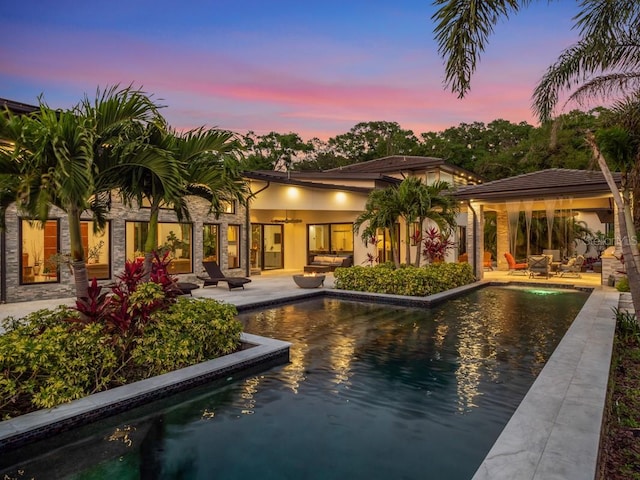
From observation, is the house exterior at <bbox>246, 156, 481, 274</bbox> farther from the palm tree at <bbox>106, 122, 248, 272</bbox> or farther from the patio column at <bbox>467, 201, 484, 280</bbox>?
the palm tree at <bbox>106, 122, 248, 272</bbox>

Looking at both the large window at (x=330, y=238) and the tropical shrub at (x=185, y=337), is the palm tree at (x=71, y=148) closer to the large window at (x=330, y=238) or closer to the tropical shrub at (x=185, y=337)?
the tropical shrub at (x=185, y=337)

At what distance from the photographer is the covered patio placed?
50.6ft

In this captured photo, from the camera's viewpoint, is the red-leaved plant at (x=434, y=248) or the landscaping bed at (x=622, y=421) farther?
the red-leaved plant at (x=434, y=248)

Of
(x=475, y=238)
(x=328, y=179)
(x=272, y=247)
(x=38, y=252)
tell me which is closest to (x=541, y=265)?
(x=475, y=238)

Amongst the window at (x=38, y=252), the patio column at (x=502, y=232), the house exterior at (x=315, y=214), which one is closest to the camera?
the window at (x=38, y=252)

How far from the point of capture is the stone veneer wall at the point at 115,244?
1160 cm

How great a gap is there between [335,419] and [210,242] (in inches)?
517

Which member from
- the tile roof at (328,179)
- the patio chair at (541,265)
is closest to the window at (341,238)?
the tile roof at (328,179)

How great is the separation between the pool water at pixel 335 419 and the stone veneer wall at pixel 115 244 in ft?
13.2

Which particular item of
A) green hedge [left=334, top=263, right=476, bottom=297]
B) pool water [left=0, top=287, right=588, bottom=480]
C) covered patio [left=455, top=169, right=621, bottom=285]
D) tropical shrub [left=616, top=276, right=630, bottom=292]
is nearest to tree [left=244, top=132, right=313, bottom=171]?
covered patio [left=455, top=169, right=621, bottom=285]

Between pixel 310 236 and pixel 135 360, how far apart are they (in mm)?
16810

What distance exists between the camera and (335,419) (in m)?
4.63

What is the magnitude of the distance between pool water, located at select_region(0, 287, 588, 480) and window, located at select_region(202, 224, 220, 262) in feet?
30.7

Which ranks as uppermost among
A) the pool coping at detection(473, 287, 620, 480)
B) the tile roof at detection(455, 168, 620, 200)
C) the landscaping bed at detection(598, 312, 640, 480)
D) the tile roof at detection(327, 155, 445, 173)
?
the tile roof at detection(327, 155, 445, 173)
